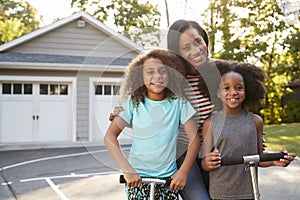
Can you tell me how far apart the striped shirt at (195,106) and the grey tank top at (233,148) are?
6 centimetres

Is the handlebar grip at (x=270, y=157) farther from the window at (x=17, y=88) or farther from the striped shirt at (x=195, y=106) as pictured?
the window at (x=17, y=88)

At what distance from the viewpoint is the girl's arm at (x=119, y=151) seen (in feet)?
6.88

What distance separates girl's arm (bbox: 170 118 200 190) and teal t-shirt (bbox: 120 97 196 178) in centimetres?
5

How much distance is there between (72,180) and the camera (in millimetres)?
7590

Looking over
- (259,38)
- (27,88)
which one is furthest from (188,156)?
(259,38)

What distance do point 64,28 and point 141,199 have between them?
41.6 ft

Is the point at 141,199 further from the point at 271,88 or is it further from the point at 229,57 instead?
the point at 271,88

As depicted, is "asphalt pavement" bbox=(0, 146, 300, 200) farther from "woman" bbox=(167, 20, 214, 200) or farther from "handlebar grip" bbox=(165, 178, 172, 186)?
"handlebar grip" bbox=(165, 178, 172, 186)

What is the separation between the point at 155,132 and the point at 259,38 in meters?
20.0

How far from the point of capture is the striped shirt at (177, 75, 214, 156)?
7.24 ft

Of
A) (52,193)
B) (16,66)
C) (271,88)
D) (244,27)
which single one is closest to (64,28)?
(16,66)

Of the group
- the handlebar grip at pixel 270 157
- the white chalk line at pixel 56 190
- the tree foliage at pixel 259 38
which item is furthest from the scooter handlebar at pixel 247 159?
the tree foliage at pixel 259 38

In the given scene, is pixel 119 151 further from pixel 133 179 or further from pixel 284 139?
pixel 284 139

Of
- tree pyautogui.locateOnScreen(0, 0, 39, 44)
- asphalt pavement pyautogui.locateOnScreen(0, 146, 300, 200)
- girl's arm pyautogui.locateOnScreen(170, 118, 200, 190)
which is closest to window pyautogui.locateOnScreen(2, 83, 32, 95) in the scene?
asphalt pavement pyautogui.locateOnScreen(0, 146, 300, 200)
